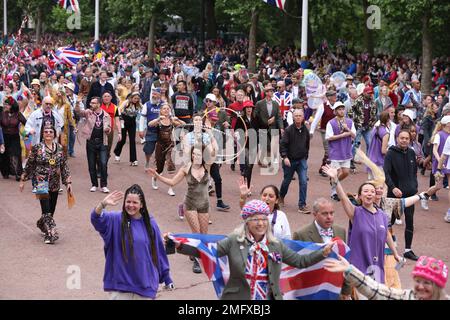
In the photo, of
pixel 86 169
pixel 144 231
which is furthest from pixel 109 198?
pixel 86 169

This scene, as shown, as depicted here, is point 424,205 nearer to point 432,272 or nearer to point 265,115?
point 265,115

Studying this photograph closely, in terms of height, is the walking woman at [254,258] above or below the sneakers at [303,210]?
above

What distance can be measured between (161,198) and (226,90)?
8596mm

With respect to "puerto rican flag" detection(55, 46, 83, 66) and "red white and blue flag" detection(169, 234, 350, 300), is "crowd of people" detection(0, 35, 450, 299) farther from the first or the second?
"puerto rican flag" detection(55, 46, 83, 66)

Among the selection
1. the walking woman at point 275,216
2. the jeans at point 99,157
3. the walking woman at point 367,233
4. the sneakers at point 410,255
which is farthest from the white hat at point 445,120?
the walking woman at point 275,216

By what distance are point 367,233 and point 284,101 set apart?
1234 centimetres

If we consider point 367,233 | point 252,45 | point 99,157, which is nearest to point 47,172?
point 99,157

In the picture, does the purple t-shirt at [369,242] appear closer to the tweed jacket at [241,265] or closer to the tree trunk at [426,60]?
the tweed jacket at [241,265]

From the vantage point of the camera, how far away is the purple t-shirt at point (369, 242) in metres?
8.87

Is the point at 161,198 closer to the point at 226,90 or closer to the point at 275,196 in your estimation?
the point at 275,196

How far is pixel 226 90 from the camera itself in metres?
24.2

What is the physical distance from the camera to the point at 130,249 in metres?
8.01

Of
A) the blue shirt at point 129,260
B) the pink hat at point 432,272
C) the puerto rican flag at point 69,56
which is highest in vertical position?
the puerto rican flag at point 69,56

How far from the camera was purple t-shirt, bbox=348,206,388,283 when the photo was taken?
29.1ft
